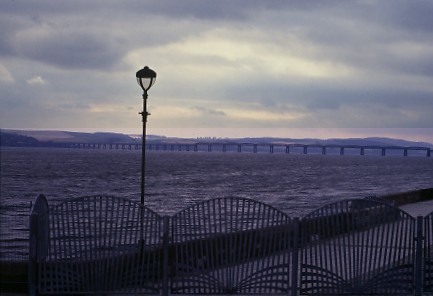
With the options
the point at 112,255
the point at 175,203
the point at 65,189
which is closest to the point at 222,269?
the point at 112,255

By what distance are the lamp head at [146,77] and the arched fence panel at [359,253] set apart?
5956 mm

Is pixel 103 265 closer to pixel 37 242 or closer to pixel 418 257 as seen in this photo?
pixel 37 242

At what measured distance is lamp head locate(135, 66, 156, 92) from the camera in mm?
15281

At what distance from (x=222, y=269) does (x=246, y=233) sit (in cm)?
64

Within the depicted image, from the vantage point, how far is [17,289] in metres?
10.4

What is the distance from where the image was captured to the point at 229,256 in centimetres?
1005

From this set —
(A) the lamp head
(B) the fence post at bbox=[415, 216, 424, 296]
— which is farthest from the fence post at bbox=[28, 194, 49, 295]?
(A) the lamp head

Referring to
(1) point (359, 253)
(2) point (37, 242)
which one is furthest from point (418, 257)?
(2) point (37, 242)

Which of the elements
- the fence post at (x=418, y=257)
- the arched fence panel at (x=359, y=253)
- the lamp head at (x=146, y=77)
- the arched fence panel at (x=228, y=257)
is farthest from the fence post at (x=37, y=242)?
the lamp head at (x=146, y=77)

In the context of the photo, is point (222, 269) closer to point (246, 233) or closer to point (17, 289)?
point (246, 233)

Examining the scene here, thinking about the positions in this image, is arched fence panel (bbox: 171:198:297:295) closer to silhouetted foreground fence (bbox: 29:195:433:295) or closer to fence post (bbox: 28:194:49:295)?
silhouetted foreground fence (bbox: 29:195:433:295)

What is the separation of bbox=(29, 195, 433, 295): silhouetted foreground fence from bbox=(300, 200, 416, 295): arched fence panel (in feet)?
0.05

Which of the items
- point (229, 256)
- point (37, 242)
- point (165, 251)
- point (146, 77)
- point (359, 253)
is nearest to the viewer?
point (37, 242)

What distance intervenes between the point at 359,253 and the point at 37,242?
4.55 metres
